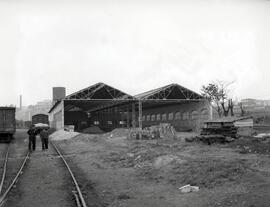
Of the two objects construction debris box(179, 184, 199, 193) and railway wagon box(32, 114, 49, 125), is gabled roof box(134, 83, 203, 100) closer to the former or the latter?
railway wagon box(32, 114, 49, 125)

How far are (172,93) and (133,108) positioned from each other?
617 centimetres

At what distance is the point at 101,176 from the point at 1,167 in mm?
5236

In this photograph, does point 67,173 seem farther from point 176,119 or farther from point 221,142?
point 176,119

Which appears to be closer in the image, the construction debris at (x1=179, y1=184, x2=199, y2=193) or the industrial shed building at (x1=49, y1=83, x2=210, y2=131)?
the construction debris at (x1=179, y1=184, x2=199, y2=193)

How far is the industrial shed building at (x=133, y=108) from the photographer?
43.8m

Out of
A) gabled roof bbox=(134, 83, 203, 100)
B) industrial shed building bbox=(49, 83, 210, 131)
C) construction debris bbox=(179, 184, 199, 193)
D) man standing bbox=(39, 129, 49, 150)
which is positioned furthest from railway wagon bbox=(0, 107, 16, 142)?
construction debris bbox=(179, 184, 199, 193)

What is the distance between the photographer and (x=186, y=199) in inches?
353

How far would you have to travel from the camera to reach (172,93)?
46.8 meters

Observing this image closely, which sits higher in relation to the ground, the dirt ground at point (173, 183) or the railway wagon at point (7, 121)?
the railway wagon at point (7, 121)

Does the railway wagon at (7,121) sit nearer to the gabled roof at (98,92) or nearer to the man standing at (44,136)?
the gabled roof at (98,92)

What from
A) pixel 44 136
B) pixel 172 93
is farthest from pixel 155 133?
pixel 172 93

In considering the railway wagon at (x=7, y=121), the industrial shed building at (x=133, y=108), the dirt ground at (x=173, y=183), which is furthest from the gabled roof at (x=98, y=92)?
the dirt ground at (x=173, y=183)

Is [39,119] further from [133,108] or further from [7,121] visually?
[7,121]

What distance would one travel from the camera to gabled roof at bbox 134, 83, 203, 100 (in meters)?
43.7
